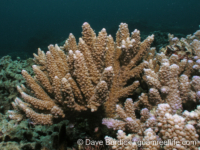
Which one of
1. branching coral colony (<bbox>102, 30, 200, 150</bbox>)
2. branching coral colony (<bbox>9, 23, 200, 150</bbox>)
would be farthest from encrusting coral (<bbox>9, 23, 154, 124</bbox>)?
branching coral colony (<bbox>102, 30, 200, 150</bbox>)

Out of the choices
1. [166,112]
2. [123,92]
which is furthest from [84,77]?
[166,112]

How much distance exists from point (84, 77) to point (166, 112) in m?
1.24

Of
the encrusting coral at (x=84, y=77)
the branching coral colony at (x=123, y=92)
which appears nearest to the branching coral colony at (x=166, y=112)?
the branching coral colony at (x=123, y=92)

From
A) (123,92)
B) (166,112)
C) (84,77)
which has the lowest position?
(166,112)

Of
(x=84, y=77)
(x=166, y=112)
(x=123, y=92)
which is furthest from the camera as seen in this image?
(x=123, y=92)

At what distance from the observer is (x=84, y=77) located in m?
1.96

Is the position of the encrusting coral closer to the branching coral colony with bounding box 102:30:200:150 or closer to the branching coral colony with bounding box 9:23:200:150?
the branching coral colony with bounding box 9:23:200:150

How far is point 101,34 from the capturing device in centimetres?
218

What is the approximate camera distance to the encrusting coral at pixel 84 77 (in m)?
1.94

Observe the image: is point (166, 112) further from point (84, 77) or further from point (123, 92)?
point (84, 77)

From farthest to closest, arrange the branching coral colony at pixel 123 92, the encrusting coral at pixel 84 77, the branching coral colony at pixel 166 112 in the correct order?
the encrusting coral at pixel 84 77, the branching coral colony at pixel 123 92, the branching coral colony at pixel 166 112

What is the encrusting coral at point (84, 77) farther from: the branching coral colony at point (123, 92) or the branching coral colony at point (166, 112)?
the branching coral colony at point (166, 112)

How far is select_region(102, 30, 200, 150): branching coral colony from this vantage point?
1.53 meters

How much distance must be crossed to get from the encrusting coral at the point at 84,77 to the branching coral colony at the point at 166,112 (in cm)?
35
